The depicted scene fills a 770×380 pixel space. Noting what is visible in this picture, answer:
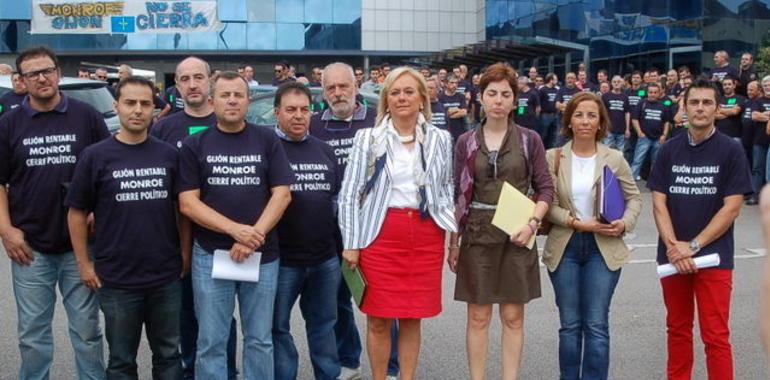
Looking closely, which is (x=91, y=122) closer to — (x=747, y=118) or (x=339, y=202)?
(x=339, y=202)

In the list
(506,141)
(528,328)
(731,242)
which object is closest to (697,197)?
(731,242)

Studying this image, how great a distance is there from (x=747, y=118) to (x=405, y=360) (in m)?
11.0

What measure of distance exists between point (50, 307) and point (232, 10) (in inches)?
1346

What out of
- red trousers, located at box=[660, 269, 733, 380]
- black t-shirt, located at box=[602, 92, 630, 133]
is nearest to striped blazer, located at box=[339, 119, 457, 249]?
red trousers, located at box=[660, 269, 733, 380]

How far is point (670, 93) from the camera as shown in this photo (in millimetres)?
17016

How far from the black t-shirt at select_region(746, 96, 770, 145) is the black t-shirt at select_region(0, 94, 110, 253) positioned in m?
12.0

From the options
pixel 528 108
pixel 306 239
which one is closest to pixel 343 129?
pixel 306 239

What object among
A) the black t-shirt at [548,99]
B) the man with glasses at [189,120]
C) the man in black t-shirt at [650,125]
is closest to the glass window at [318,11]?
the black t-shirt at [548,99]

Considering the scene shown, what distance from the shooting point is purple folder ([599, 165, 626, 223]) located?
5086mm

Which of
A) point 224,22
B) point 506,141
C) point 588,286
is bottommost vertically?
point 588,286

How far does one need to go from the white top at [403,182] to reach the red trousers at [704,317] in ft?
5.11

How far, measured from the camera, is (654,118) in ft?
53.3

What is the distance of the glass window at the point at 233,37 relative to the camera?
37.8m

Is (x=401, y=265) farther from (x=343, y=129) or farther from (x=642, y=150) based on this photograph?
(x=642, y=150)
